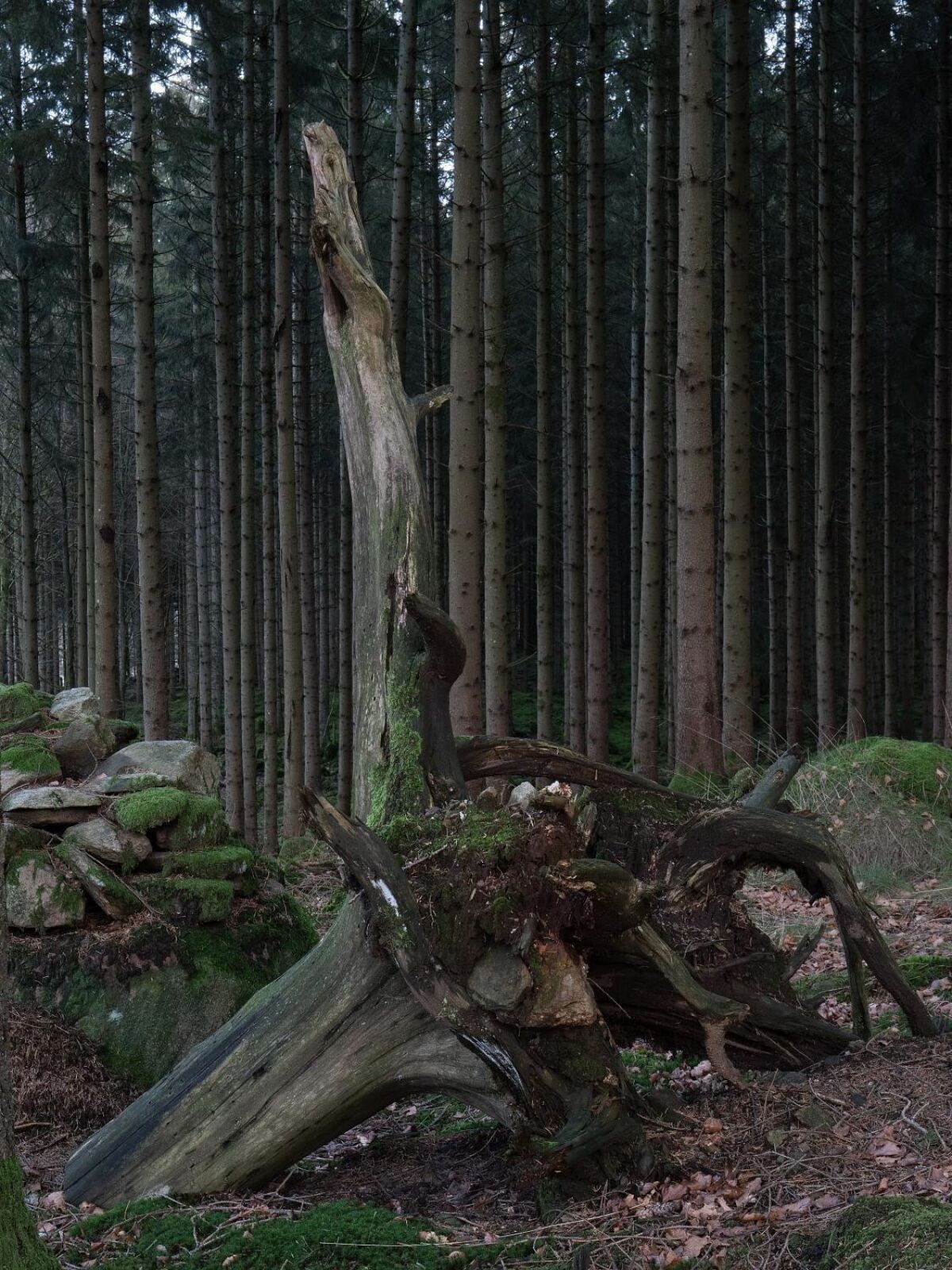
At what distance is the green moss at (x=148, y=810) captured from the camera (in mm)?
6410

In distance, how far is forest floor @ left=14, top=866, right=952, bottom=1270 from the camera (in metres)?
3.14

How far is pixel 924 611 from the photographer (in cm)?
2878

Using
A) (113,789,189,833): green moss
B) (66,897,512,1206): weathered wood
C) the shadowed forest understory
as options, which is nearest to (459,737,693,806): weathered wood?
the shadowed forest understory

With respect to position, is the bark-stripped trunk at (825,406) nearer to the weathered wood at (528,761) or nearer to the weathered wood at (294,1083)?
the weathered wood at (528,761)

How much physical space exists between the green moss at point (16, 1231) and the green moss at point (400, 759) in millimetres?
1928

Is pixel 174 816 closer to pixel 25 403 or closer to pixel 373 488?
pixel 373 488

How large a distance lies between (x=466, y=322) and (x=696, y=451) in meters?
2.37

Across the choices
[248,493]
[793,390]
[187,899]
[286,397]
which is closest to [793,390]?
[793,390]

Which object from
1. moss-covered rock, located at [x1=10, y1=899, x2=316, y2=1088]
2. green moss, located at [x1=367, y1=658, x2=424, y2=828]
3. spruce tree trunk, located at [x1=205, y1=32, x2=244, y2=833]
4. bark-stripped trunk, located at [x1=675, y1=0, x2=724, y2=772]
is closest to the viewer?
green moss, located at [x1=367, y1=658, x2=424, y2=828]

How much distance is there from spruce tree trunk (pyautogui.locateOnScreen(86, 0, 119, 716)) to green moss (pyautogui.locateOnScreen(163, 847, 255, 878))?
4.85 meters

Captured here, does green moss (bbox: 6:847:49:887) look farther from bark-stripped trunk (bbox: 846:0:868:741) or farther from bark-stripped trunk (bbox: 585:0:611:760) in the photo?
bark-stripped trunk (bbox: 846:0:868:741)

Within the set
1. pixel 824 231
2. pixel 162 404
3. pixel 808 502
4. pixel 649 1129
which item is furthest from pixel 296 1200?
pixel 808 502

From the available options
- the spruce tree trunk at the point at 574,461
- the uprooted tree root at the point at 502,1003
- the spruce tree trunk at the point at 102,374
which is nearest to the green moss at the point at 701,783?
the spruce tree trunk at the point at 574,461

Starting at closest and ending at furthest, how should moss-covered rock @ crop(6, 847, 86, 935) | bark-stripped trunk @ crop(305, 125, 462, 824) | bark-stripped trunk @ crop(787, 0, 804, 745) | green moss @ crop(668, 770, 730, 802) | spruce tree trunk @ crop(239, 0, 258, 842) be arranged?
1. bark-stripped trunk @ crop(305, 125, 462, 824)
2. moss-covered rock @ crop(6, 847, 86, 935)
3. green moss @ crop(668, 770, 730, 802)
4. spruce tree trunk @ crop(239, 0, 258, 842)
5. bark-stripped trunk @ crop(787, 0, 804, 745)
